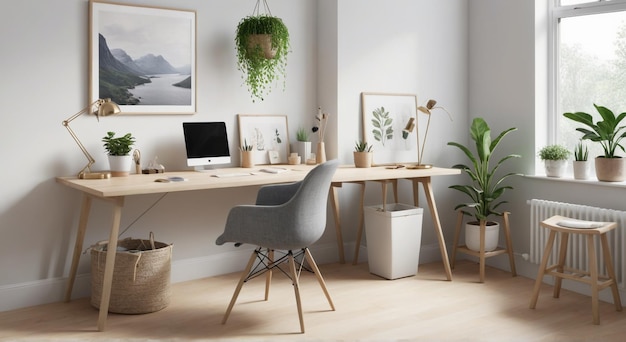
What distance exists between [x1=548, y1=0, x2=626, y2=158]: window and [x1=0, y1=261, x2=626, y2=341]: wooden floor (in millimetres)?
1233

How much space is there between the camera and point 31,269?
12.0 feet

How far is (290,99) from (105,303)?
2.02 m

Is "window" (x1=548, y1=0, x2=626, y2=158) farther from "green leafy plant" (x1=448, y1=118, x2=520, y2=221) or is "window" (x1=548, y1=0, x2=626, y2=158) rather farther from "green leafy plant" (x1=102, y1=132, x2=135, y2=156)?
"green leafy plant" (x1=102, y1=132, x2=135, y2=156)

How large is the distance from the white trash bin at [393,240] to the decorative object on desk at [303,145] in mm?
581

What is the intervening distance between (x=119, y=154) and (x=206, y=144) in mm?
601

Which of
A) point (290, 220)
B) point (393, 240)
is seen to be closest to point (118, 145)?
point (290, 220)

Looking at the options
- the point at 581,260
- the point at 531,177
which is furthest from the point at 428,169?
the point at 581,260

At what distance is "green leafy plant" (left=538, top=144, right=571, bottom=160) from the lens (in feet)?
13.6

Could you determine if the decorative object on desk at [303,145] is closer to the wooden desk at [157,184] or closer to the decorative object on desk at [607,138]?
the wooden desk at [157,184]

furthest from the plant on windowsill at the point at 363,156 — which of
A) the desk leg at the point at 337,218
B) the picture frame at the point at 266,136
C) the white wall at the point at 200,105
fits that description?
the picture frame at the point at 266,136

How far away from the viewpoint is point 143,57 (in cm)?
391

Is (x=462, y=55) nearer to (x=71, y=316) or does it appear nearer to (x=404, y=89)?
(x=404, y=89)

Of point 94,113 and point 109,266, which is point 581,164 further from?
point 94,113

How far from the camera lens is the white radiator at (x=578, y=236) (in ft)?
12.1
